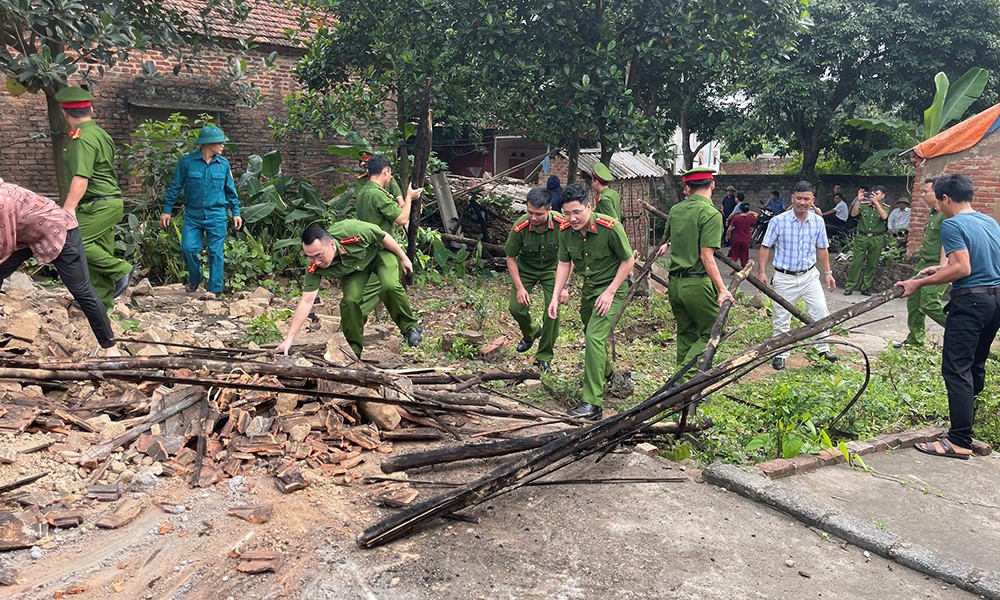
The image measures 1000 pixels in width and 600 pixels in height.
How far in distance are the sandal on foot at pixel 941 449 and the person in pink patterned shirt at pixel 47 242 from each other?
5.58 meters

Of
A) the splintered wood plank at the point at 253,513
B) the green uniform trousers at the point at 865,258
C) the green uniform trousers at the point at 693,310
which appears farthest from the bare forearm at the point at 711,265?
the green uniform trousers at the point at 865,258

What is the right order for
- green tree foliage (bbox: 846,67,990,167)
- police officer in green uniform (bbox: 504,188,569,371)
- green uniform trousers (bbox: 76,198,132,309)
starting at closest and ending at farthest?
1. green uniform trousers (bbox: 76,198,132,309)
2. police officer in green uniform (bbox: 504,188,569,371)
3. green tree foliage (bbox: 846,67,990,167)

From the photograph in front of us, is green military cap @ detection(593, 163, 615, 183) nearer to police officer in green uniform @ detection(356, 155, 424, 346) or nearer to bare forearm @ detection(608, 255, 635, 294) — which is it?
police officer in green uniform @ detection(356, 155, 424, 346)

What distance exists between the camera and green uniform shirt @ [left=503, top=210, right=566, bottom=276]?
6.62m

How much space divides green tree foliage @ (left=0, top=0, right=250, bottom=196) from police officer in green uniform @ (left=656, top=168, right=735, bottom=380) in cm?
580

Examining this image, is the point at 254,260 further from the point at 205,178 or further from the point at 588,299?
the point at 588,299

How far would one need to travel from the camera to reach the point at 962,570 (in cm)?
334

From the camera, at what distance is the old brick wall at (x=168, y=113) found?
11.6 meters

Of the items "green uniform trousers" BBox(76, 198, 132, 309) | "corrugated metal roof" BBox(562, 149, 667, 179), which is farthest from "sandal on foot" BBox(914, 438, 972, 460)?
"corrugated metal roof" BBox(562, 149, 667, 179)

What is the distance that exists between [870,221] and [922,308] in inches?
213

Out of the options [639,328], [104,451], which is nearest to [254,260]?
[639,328]

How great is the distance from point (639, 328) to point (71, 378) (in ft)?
20.8

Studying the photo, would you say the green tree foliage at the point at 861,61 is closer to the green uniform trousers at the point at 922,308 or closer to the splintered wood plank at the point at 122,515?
the green uniform trousers at the point at 922,308

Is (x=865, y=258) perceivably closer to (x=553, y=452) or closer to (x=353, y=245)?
(x=353, y=245)
